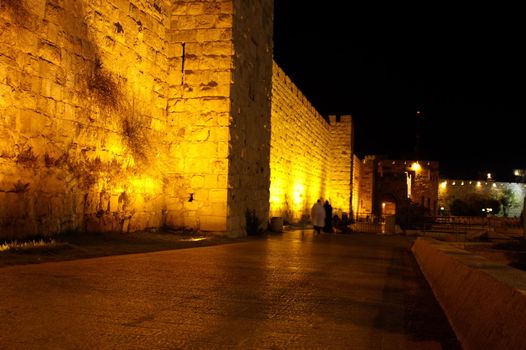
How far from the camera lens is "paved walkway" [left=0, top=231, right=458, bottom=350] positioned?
3.14m

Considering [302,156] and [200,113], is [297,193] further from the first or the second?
[200,113]

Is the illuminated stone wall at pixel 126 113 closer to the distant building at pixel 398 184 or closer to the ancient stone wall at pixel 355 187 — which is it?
the ancient stone wall at pixel 355 187

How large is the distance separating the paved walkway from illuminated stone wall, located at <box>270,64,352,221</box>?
11.6m

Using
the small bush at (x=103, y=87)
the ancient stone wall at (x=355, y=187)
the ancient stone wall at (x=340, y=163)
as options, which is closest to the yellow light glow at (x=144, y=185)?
the small bush at (x=103, y=87)

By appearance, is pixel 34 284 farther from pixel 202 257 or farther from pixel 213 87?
pixel 213 87

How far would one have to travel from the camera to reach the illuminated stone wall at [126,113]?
6.82 metres

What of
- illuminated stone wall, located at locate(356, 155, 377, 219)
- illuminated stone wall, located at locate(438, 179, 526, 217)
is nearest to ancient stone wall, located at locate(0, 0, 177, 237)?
illuminated stone wall, located at locate(356, 155, 377, 219)

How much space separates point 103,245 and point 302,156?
15614 mm

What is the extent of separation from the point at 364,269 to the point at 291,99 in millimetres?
14182

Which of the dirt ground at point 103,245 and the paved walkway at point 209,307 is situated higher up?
the dirt ground at point 103,245

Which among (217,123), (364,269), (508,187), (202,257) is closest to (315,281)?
(364,269)

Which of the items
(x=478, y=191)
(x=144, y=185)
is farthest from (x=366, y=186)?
(x=478, y=191)

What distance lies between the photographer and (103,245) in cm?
747

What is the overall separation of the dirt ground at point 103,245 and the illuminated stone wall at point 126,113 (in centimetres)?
28
